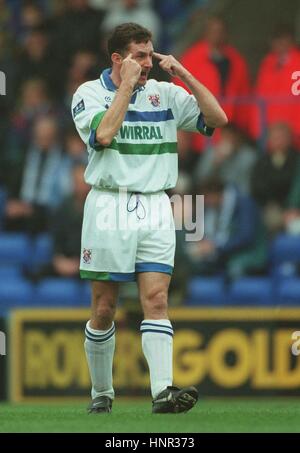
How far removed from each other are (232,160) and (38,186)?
1.92m

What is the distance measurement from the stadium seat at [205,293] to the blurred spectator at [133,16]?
126 inches

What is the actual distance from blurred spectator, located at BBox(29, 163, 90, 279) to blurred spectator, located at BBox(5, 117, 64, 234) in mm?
531

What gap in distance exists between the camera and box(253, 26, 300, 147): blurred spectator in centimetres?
1378

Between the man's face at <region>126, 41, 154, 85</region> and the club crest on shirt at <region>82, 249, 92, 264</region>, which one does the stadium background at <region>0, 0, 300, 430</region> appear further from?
the man's face at <region>126, 41, 154, 85</region>

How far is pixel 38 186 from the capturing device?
14070 mm

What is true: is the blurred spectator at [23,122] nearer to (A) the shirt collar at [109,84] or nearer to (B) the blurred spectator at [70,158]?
(B) the blurred spectator at [70,158]

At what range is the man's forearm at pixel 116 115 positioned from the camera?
25.8 feet

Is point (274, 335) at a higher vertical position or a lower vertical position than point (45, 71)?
lower

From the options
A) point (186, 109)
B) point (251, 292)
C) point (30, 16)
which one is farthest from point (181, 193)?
point (186, 109)

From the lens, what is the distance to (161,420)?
297 inches
